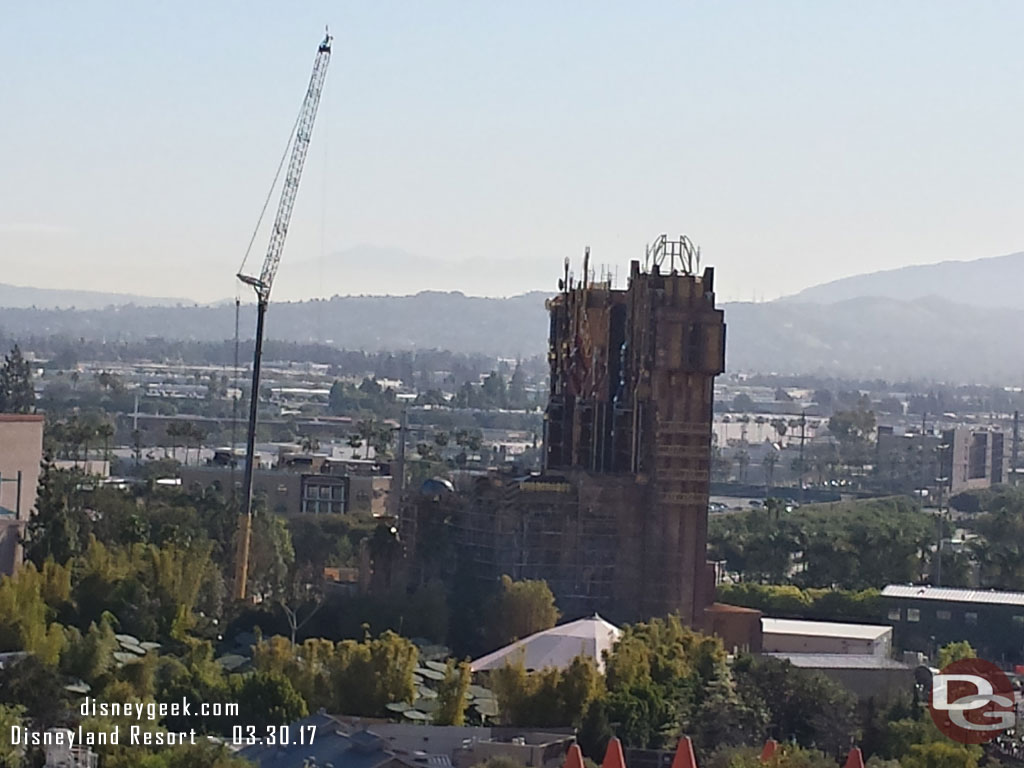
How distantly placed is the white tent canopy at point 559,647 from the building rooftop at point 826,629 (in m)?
6.17

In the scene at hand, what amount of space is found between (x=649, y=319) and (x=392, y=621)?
795 centimetres

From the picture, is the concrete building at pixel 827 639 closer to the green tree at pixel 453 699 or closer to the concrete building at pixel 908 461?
the green tree at pixel 453 699

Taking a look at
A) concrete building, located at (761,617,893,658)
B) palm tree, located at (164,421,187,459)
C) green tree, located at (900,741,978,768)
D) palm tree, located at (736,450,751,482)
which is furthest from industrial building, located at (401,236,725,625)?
palm tree, located at (736,450,751,482)

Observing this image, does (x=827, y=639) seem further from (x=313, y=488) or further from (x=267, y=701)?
(x=313, y=488)

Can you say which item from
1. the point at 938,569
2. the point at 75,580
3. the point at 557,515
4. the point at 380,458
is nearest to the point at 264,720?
the point at 75,580

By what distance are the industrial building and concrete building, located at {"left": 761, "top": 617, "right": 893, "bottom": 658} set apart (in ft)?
4.60

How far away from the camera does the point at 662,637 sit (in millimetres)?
35562

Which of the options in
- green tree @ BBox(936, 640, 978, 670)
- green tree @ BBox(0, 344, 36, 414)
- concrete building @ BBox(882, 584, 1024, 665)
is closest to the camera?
green tree @ BBox(936, 640, 978, 670)

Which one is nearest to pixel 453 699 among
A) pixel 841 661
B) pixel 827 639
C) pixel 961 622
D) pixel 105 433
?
pixel 841 661

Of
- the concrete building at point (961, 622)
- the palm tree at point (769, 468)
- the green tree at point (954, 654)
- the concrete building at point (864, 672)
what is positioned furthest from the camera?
the palm tree at point (769, 468)

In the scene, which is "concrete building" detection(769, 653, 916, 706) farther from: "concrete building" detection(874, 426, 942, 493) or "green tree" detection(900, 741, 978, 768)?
"concrete building" detection(874, 426, 942, 493)

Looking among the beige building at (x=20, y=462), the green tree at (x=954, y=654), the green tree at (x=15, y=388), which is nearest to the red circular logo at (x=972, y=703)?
the green tree at (x=954, y=654)

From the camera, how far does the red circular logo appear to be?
28953mm

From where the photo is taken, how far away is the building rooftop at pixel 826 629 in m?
42.6
